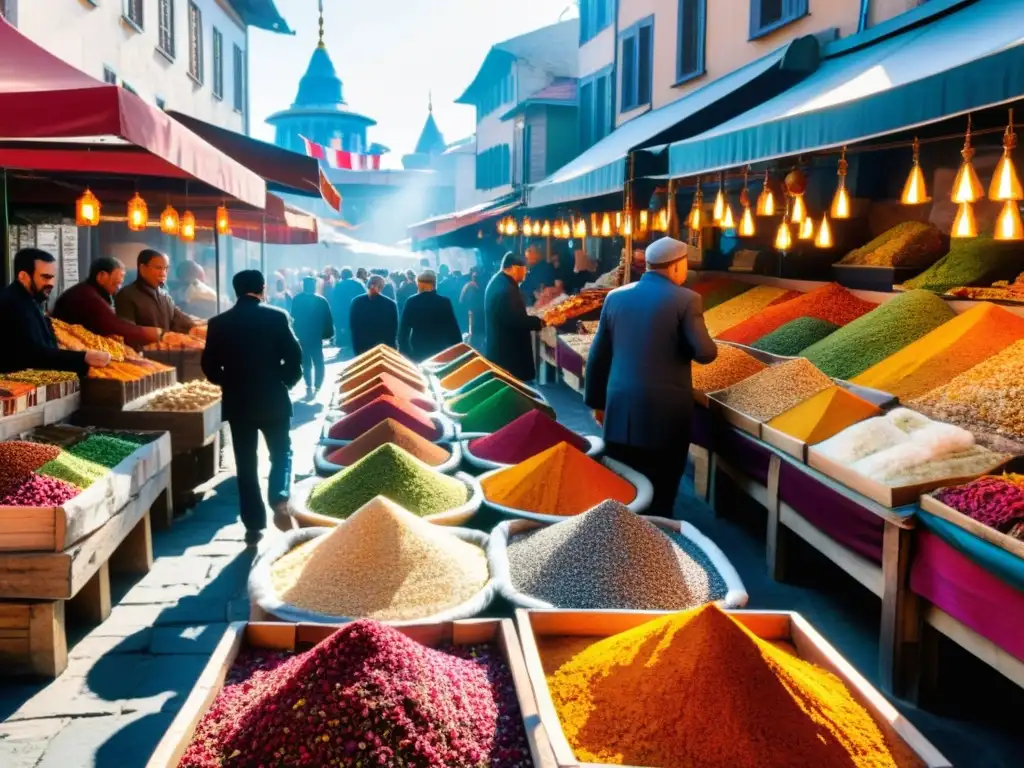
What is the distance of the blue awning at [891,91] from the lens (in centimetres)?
370

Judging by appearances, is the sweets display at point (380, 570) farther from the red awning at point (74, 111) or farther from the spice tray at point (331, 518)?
the red awning at point (74, 111)

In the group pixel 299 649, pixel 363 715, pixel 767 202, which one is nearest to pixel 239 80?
pixel 767 202

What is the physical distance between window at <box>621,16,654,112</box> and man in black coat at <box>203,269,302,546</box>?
402 inches

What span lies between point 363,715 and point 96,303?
5.83 m

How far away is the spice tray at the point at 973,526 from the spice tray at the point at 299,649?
5.27 ft

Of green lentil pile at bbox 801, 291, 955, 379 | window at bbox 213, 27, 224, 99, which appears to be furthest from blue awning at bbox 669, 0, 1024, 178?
window at bbox 213, 27, 224, 99

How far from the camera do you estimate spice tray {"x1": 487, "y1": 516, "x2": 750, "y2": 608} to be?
119 inches

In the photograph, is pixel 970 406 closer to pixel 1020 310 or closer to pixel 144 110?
pixel 1020 310

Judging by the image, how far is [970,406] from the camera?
14.4 ft

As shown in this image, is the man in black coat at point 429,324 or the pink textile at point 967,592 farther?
the man in black coat at point 429,324

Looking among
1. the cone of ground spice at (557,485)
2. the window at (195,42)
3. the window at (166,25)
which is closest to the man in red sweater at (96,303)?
the cone of ground spice at (557,485)

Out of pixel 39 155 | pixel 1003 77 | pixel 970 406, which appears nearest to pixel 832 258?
pixel 970 406

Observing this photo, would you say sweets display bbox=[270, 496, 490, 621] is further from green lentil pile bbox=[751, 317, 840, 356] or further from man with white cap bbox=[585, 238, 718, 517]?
green lentil pile bbox=[751, 317, 840, 356]

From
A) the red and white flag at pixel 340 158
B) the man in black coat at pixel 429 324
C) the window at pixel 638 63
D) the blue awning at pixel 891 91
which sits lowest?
the man in black coat at pixel 429 324
